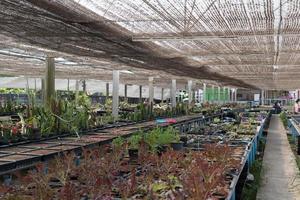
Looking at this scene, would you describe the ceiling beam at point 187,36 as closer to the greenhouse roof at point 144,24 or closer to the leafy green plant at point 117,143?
the greenhouse roof at point 144,24

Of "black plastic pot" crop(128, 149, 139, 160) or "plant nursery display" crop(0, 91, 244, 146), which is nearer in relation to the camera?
"black plastic pot" crop(128, 149, 139, 160)

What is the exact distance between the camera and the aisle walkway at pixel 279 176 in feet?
22.1

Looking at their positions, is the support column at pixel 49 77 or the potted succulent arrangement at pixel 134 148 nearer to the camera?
the potted succulent arrangement at pixel 134 148

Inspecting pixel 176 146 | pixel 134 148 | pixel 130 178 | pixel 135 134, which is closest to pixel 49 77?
pixel 135 134

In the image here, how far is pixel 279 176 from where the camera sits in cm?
833

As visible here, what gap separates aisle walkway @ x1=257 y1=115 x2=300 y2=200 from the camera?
672 cm

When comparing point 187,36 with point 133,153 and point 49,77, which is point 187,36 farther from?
point 49,77

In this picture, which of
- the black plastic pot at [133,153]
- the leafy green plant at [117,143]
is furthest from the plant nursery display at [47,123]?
the black plastic pot at [133,153]

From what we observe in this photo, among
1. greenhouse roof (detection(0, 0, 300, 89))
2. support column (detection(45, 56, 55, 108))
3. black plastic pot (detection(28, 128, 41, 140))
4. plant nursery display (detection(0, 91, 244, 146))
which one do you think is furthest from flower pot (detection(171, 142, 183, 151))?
support column (detection(45, 56, 55, 108))

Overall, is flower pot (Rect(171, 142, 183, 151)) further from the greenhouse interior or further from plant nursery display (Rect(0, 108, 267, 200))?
plant nursery display (Rect(0, 108, 267, 200))

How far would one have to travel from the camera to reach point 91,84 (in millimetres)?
29797

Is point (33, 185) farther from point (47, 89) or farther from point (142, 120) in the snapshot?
point (142, 120)

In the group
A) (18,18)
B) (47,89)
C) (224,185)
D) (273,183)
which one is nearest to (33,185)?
(224,185)

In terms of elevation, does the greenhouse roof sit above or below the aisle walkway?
above
